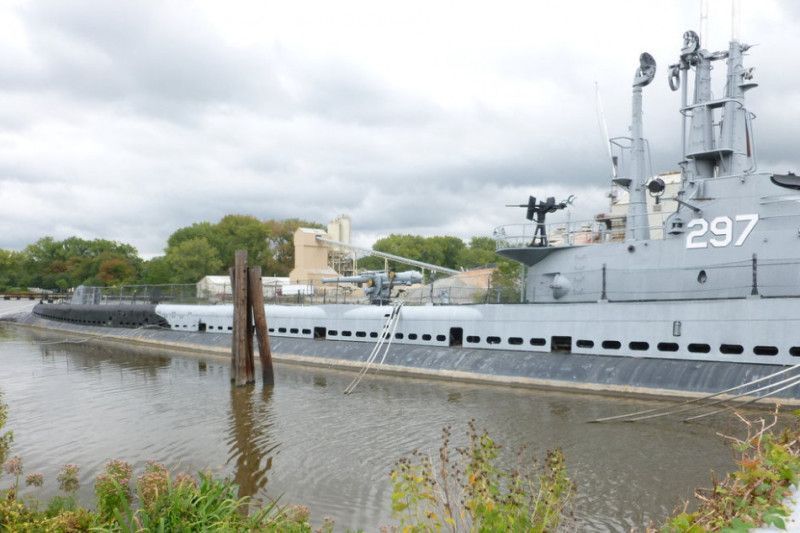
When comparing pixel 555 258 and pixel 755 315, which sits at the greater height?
pixel 555 258

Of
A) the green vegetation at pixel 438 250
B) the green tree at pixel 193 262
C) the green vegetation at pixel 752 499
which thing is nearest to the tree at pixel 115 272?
the green tree at pixel 193 262

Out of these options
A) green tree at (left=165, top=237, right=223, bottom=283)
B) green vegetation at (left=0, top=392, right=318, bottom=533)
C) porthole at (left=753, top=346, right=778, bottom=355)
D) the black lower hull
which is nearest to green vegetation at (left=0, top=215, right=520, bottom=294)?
green tree at (left=165, top=237, right=223, bottom=283)

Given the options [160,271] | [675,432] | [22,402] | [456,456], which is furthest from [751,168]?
[160,271]

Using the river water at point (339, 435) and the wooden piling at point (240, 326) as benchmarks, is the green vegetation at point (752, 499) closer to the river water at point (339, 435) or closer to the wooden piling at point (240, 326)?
the river water at point (339, 435)

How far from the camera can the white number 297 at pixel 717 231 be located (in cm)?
1463

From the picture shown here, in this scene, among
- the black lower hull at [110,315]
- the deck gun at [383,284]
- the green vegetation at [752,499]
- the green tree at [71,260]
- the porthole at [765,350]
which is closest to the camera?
the green vegetation at [752,499]

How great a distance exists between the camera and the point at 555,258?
18359 mm

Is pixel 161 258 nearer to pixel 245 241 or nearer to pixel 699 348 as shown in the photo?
pixel 245 241

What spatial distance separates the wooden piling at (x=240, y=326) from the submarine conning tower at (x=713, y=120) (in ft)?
39.2

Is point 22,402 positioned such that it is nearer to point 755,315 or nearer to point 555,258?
point 555,258

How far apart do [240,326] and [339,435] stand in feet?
23.2

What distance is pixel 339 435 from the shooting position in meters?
11.9

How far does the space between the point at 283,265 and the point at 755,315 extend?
74.1m

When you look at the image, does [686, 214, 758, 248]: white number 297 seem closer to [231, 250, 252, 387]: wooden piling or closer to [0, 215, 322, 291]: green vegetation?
[231, 250, 252, 387]: wooden piling
